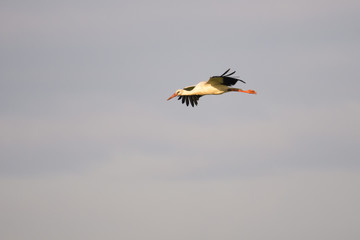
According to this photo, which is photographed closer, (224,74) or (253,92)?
(224,74)

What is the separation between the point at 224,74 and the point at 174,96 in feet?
19.0

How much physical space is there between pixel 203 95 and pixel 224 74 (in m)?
4.06

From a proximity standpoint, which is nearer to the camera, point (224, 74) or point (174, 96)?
point (224, 74)

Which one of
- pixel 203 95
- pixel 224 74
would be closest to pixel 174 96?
pixel 203 95

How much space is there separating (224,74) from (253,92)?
3492 mm

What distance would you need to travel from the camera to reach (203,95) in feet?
152

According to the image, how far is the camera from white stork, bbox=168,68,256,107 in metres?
43.7

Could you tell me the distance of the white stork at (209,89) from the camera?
143 feet

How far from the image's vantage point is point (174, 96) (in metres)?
47.7

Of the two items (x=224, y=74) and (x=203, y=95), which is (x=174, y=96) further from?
(x=224, y=74)

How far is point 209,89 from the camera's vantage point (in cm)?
4497

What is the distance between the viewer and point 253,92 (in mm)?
45500

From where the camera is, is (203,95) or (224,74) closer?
(224,74)
